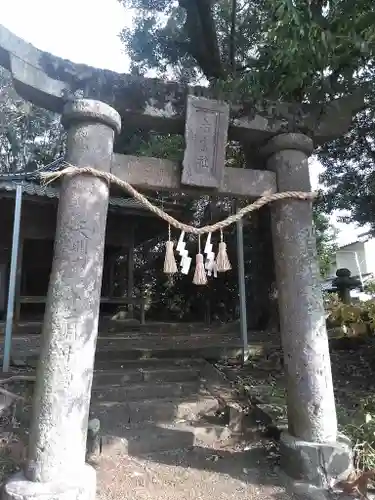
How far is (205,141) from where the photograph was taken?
148 inches

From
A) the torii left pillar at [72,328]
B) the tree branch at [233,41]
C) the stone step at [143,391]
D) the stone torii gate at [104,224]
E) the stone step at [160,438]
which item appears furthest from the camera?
the tree branch at [233,41]

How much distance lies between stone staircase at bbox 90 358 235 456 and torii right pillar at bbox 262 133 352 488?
1.07 metres

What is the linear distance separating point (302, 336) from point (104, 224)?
195 cm

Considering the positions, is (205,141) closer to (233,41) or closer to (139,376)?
(139,376)

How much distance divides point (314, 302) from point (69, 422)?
7.34ft

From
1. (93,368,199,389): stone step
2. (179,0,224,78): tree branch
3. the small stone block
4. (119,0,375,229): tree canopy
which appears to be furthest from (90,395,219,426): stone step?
(179,0,224,78): tree branch

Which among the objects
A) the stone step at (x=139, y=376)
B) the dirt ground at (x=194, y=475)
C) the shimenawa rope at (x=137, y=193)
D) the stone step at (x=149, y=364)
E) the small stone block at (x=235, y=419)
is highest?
the shimenawa rope at (x=137, y=193)

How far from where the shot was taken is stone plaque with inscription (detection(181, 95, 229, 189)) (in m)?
3.68

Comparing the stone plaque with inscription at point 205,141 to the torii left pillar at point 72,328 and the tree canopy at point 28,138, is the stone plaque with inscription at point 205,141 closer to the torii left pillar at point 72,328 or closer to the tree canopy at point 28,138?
the torii left pillar at point 72,328

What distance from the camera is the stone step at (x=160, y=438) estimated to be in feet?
12.5

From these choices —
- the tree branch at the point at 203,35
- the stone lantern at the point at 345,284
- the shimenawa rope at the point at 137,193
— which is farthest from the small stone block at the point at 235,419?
the stone lantern at the point at 345,284

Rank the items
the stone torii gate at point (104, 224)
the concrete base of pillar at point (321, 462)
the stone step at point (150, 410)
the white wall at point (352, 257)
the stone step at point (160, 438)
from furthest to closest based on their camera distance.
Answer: the white wall at point (352, 257) → the stone step at point (150, 410) → the stone step at point (160, 438) → the concrete base of pillar at point (321, 462) → the stone torii gate at point (104, 224)

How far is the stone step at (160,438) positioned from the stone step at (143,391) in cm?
48

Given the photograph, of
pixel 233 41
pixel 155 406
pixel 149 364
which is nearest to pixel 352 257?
pixel 233 41
